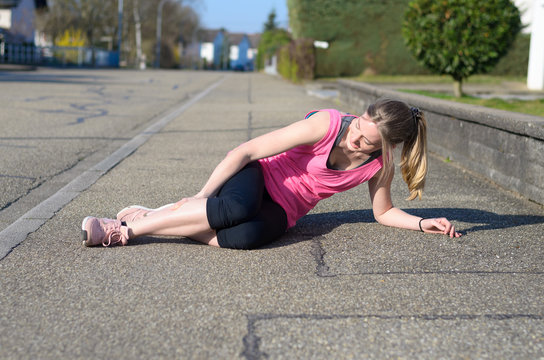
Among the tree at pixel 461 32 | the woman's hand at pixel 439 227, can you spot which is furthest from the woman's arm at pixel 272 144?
the tree at pixel 461 32

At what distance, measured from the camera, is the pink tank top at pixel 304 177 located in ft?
12.1

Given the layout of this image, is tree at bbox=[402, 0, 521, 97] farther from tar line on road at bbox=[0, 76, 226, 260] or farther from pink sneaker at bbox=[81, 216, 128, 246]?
pink sneaker at bbox=[81, 216, 128, 246]

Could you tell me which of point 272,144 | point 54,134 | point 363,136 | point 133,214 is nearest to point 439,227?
point 363,136

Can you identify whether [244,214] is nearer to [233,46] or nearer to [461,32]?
[461,32]

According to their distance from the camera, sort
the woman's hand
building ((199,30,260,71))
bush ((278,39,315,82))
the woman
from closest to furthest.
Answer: the woman, the woman's hand, bush ((278,39,315,82)), building ((199,30,260,71))

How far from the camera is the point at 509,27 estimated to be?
499 inches

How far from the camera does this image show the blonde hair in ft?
11.1

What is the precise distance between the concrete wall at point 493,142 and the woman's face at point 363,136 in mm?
1231

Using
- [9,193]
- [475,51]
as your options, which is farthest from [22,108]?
[475,51]

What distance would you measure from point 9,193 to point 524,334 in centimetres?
399

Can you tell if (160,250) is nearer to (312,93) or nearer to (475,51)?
(475,51)

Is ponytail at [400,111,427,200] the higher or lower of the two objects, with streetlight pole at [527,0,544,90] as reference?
lower

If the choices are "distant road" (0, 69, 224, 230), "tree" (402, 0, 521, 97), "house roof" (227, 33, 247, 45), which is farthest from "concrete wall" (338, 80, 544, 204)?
"house roof" (227, 33, 247, 45)

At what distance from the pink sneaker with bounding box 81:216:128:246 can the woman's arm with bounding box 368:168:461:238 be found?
1.52m
